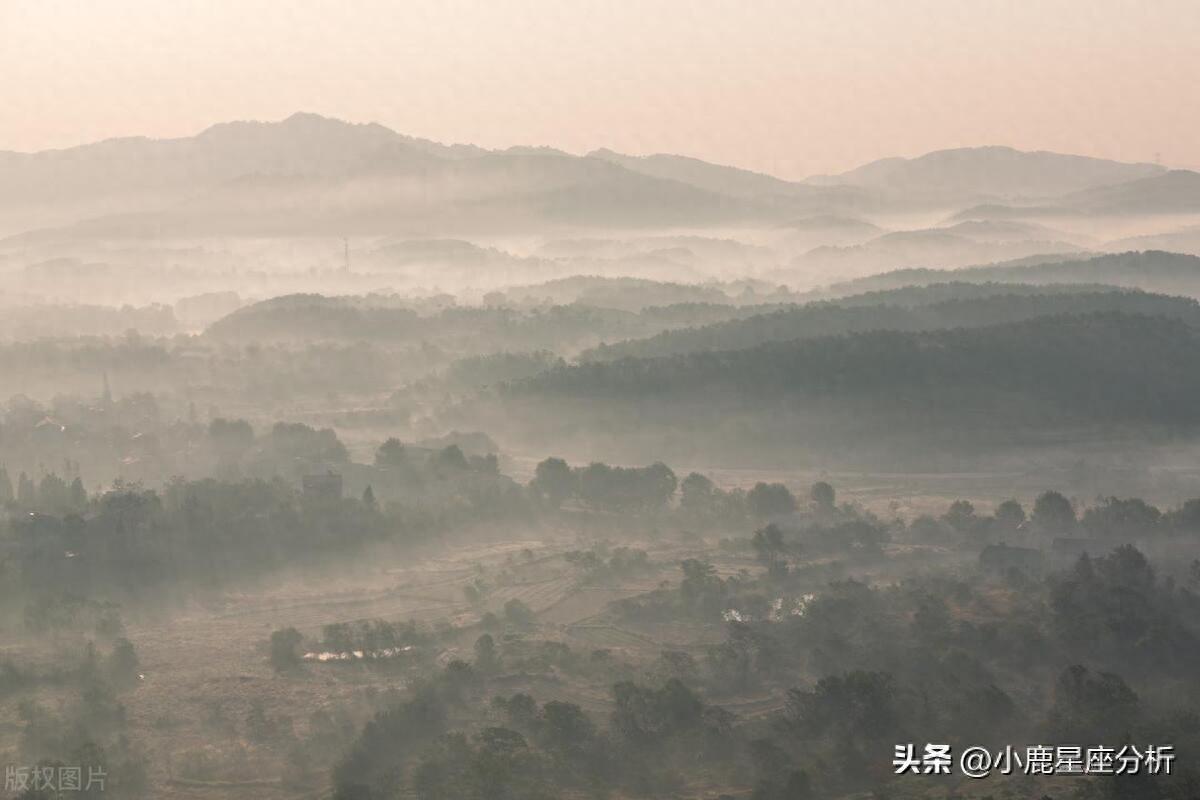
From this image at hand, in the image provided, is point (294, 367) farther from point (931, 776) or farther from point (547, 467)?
point (931, 776)

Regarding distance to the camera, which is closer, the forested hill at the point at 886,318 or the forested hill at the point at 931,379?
the forested hill at the point at 931,379

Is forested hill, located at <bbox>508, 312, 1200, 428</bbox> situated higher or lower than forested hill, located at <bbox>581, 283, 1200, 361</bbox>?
lower

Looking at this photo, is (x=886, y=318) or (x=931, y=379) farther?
(x=886, y=318)

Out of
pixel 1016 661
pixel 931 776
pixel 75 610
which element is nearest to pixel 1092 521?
pixel 1016 661

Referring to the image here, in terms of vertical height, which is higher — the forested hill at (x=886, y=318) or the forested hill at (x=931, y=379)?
the forested hill at (x=886, y=318)

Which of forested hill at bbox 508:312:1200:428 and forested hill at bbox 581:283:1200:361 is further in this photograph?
forested hill at bbox 581:283:1200:361
